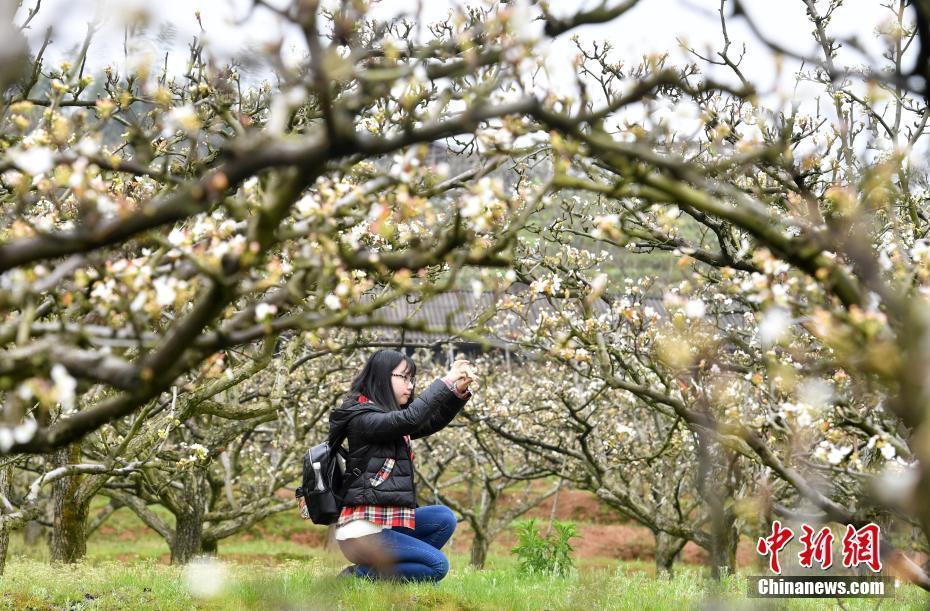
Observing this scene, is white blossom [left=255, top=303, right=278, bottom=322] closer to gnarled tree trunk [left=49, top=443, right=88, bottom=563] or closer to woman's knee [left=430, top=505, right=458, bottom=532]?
woman's knee [left=430, top=505, right=458, bottom=532]

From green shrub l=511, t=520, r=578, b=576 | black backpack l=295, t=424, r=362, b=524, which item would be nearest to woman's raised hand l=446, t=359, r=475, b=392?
black backpack l=295, t=424, r=362, b=524

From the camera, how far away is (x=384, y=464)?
6270mm

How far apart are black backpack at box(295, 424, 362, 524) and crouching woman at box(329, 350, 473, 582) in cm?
6

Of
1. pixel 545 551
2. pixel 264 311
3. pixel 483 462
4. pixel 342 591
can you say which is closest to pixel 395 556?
pixel 342 591

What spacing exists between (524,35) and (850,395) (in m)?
3.47

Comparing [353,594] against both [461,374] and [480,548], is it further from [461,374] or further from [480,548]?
[480,548]

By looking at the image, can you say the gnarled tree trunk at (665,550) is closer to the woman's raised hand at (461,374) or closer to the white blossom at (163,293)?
the woman's raised hand at (461,374)

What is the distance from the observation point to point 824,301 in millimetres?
4152

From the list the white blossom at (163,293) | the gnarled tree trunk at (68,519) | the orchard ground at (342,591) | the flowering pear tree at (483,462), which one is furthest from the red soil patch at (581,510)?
the white blossom at (163,293)

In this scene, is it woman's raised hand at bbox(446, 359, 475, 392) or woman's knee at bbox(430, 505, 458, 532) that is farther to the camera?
woman's knee at bbox(430, 505, 458, 532)

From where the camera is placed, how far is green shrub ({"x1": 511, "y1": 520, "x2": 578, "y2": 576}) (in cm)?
912

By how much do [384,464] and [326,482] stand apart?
1.53ft

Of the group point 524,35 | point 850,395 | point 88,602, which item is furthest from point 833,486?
point 88,602

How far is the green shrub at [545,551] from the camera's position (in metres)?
9.12
